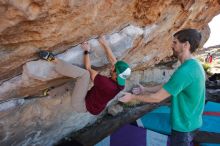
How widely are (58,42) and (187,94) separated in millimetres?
1568

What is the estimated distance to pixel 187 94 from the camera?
3814 millimetres

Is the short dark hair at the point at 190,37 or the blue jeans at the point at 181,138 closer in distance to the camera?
the short dark hair at the point at 190,37

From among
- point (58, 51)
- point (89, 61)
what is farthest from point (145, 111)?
point (58, 51)

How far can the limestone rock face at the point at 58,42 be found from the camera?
3221mm

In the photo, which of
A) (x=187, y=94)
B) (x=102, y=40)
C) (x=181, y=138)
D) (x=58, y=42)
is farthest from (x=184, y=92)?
(x=58, y=42)

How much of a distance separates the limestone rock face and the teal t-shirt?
3.55 feet

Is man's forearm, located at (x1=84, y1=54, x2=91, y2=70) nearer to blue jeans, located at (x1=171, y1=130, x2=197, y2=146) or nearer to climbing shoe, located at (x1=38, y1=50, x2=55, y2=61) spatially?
climbing shoe, located at (x1=38, y1=50, x2=55, y2=61)

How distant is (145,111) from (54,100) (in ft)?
8.37

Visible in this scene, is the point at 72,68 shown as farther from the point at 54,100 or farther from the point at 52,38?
the point at 54,100

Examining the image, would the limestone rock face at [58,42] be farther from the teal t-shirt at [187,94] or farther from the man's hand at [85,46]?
the teal t-shirt at [187,94]

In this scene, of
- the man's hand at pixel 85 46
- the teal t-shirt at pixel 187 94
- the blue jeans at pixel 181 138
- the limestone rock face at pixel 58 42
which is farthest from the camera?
the man's hand at pixel 85 46

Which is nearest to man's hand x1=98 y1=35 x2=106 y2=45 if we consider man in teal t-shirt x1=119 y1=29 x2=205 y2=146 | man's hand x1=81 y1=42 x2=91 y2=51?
man's hand x1=81 y1=42 x2=91 y2=51

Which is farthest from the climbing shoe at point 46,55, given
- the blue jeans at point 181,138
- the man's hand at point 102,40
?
the blue jeans at point 181,138

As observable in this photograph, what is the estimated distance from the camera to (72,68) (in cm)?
412
